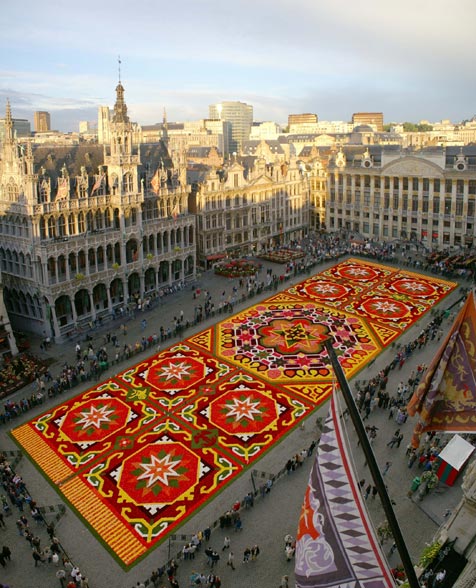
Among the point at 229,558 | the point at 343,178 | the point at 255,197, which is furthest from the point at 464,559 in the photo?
the point at 343,178

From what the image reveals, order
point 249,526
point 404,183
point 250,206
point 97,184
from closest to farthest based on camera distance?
point 249,526
point 97,184
point 250,206
point 404,183

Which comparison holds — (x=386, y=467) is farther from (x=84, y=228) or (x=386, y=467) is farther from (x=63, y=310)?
(x=84, y=228)

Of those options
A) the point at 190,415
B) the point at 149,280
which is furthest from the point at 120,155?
the point at 190,415

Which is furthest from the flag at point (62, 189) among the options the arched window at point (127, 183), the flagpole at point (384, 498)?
the flagpole at point (384, 498)

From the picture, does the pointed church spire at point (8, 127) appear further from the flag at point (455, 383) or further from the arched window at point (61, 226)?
the flag at point (455, 383)

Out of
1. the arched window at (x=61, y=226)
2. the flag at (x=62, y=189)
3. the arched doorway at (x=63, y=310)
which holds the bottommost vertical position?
the arched doorway at (x=63, y=310)

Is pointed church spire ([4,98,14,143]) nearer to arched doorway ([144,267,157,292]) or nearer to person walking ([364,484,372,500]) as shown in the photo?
arched doorway ([144,267,157,292])

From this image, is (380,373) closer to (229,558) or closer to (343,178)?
(229,558)
